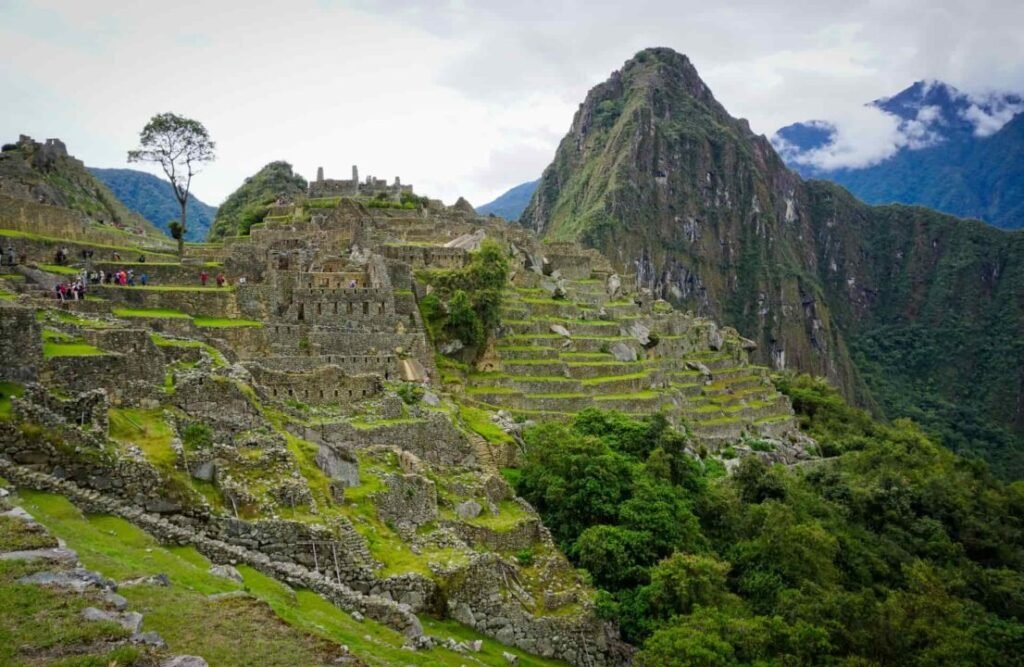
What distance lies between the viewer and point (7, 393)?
12.7m

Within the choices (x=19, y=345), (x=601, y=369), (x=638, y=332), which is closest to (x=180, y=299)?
(x=19, y=345)

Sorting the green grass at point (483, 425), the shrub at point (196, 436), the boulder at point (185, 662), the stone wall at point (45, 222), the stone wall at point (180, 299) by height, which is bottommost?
the green grass at point (483, 425)

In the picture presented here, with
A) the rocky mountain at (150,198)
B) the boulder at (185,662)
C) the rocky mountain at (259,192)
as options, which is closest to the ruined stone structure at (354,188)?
the rocky mountain at (259,192)

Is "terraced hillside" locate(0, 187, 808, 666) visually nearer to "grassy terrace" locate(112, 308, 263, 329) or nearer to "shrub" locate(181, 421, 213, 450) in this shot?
"shrub" locate(181, 421, 213, 450)

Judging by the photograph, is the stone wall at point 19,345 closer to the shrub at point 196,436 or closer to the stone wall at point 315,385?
the shrub at point 196,436

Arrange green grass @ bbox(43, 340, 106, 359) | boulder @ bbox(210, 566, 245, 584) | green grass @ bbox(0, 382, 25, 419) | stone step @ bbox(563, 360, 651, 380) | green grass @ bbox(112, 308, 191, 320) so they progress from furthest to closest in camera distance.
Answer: stone step @ bbox(563, 360, 651, 380) < green grass @ bbox(112, 308, 191, 320) < green grass @ bbox(43, 340, 106, 359) < green grass @ bbox(0, 382, 25, 419) < boulder @ bbox(210, 566, 245, 584)

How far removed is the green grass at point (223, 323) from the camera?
2641 centimetres

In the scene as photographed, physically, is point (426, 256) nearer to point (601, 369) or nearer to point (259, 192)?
point (601, 369)

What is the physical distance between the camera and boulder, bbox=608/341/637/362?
47500mm

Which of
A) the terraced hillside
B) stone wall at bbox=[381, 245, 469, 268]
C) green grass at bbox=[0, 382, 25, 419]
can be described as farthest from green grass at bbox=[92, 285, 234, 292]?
green grass at bbox=[0, 382, 25, 419]

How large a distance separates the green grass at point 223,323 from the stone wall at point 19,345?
12.3 m

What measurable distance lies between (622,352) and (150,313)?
98.0 ft

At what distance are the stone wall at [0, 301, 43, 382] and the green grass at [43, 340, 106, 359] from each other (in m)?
0.81

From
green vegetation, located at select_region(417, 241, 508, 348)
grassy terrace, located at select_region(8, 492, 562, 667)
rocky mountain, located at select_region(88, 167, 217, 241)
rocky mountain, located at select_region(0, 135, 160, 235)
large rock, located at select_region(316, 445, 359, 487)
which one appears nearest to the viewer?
grassy terrace, located at select_region(8, 492, 562, 667)
